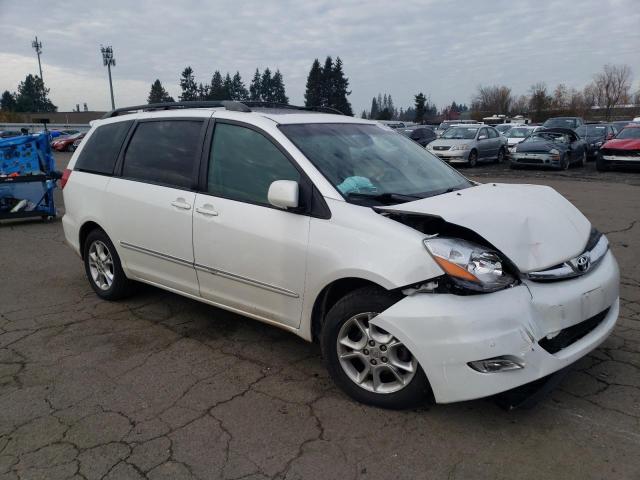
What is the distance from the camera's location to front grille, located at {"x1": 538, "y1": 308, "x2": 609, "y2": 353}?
2.84 meters

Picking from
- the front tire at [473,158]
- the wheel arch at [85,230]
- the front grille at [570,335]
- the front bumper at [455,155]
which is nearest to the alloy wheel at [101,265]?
the wheel arch at [85,230]

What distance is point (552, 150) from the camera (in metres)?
18.0

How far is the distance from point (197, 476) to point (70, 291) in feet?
11.6

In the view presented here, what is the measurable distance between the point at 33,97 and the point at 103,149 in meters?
102

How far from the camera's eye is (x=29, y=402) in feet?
10.8

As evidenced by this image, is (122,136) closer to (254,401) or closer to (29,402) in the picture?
(29,402)

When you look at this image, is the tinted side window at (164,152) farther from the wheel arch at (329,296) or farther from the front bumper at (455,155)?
the front bumper at (455,155)

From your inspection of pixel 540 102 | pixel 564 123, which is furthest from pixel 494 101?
pixel 564 123

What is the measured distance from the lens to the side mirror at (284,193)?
10.6 ft

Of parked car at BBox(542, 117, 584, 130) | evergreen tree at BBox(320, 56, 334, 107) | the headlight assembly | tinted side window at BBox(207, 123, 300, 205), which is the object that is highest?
evergreen tree at BBox(320, 56, 334, 107)

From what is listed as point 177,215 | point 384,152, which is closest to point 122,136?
point 177,215

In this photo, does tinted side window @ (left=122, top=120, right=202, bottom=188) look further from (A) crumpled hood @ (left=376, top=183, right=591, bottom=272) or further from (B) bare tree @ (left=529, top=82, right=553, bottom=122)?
(B) bare tree @ (left=529, top=82, right=553, bottom=122)

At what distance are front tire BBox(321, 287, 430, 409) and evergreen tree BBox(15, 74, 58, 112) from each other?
95.9m

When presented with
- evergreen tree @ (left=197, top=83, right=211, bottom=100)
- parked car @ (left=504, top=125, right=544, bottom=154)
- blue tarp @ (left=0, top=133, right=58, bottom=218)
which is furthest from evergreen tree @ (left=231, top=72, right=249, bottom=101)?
blue tarp @ (left=0, top=133, right=58, bottom=218)
